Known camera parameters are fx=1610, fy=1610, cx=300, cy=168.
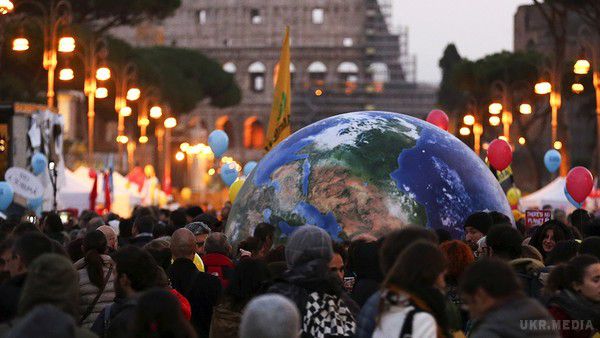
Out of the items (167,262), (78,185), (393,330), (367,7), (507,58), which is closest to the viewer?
(393,330)

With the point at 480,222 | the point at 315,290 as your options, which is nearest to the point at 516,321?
the point at 315,290

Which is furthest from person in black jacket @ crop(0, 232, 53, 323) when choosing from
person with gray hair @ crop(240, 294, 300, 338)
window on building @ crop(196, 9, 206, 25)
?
window on building @ crop(196, 9, 206, 25)

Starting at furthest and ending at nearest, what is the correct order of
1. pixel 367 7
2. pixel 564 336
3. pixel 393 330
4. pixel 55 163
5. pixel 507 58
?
pixel 367 7 < pixel 507 58 < pixel 55 163 < pixel 564 336 < pixel 393 330

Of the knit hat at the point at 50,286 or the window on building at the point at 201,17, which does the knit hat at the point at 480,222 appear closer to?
the knit hat at the point at 50,286

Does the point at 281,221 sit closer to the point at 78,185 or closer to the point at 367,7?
the point at 78,185

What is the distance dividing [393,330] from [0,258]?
2.81 meters

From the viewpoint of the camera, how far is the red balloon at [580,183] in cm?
1944

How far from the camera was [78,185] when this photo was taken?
1241 inches

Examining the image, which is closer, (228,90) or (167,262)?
(167,262)

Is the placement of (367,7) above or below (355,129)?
above

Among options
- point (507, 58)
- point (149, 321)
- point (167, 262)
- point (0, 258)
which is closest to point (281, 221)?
point (167, 262)

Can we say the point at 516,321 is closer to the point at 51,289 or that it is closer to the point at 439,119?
the point at 51,289

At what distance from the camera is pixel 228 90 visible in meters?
89.1

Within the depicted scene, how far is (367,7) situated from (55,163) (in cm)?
8293
